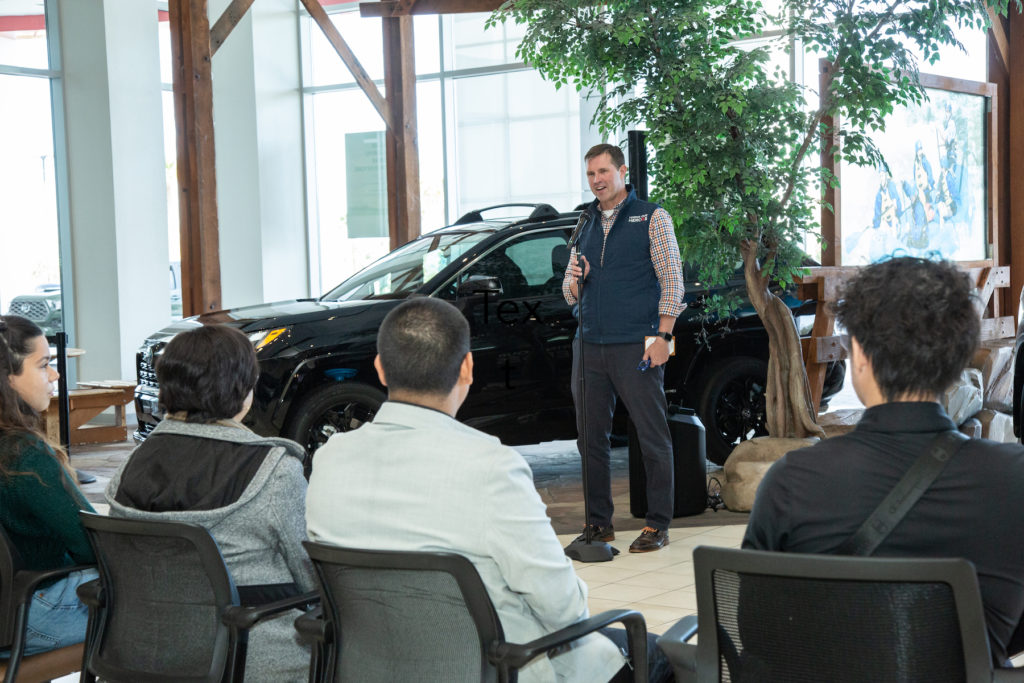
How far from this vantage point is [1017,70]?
8258mm

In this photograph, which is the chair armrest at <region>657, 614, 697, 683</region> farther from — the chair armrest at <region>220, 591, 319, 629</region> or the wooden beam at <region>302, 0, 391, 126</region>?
the wooden beam at <region>302, 0, 391, 126</region>

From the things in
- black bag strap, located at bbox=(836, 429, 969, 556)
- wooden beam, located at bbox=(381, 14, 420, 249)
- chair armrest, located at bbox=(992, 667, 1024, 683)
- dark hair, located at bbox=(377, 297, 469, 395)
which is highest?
wooden beam, located at bbox=(381, 14, 420, 249)

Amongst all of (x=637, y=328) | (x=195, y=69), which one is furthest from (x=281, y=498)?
(x=195, y=69)

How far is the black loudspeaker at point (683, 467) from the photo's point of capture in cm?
582

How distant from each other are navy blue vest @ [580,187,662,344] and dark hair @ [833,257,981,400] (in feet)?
10.9

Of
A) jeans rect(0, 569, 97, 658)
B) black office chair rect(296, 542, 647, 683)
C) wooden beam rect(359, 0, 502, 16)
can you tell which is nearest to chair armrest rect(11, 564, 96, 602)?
jeans rect(0, 569, 97, 658)

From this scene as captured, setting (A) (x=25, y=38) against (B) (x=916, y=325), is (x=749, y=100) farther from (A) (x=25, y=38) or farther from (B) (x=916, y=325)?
(A) (x=25, y=38)

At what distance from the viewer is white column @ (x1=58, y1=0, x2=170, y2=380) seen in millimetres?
10555

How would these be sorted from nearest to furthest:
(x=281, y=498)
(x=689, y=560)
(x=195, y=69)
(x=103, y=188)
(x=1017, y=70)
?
(x=281, y=498), (x=689, y=560), (x=1017, y=70), (x=195, y=69), (x=103, y=188)

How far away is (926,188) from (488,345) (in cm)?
313

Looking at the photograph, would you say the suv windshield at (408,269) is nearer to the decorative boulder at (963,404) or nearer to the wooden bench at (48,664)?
the decorative boulder at (963,404)

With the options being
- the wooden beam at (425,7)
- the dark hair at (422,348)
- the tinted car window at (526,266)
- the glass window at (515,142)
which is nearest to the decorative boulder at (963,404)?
the tinted car window at (526,266)

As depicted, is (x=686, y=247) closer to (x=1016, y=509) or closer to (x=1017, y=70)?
(x=1017, y=70)

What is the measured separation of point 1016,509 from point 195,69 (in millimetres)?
8221
